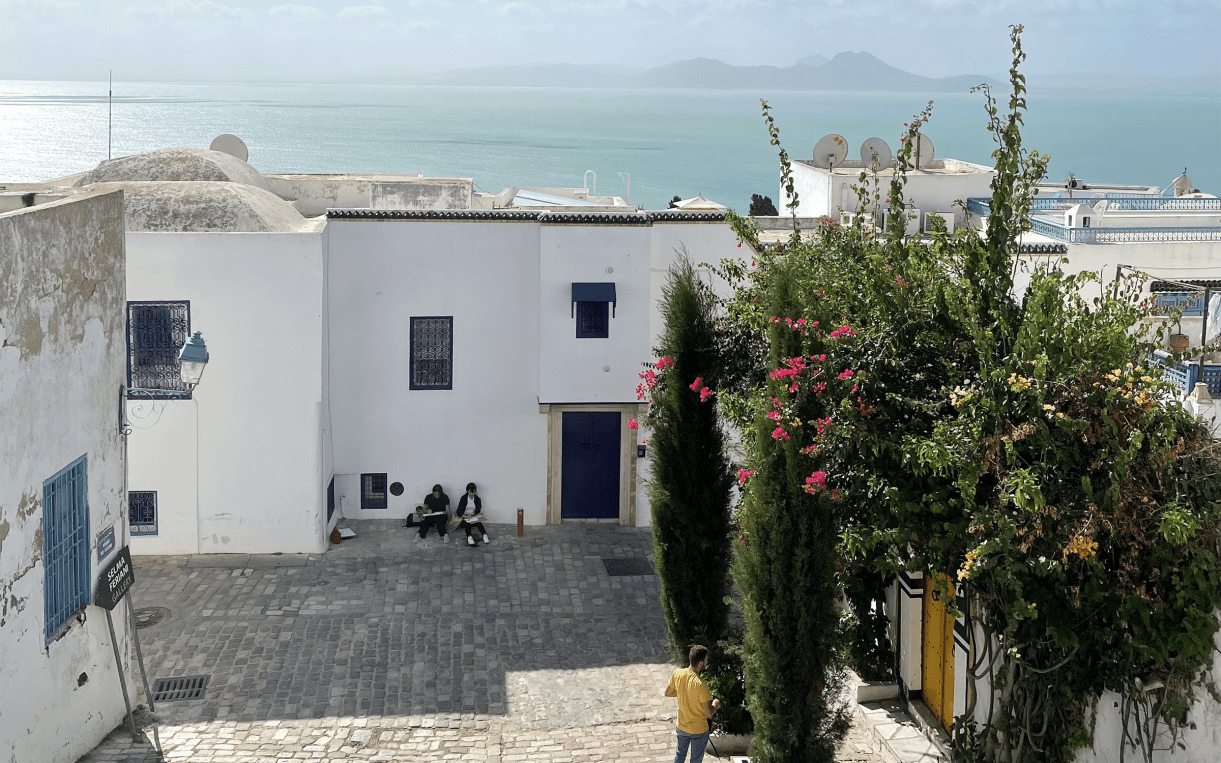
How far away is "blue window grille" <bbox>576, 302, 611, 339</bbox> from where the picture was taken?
1972 centimetres

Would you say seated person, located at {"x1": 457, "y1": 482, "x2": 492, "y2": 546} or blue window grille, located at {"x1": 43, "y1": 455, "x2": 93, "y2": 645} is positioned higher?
blue window grille, located at {"x1": 43, "y1": 455, "x2": 93, "y2": 645}

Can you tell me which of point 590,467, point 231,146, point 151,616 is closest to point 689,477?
point 590,467

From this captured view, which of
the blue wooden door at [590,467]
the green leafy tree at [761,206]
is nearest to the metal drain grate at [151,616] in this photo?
the blue wooden door at [590,467]

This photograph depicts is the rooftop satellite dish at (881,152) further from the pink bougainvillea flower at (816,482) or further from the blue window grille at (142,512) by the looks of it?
the pink bougainvillea flower at (816,482)

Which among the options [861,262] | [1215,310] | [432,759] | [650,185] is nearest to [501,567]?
[432,759]

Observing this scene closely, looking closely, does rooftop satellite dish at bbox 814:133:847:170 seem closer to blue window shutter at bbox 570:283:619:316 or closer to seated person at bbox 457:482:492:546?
blue window shutter at bbox 570:283:619:316

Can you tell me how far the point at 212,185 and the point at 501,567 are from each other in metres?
7.40

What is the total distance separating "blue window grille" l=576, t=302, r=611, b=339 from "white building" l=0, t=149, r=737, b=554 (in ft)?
0.12

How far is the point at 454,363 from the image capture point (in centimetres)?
2011

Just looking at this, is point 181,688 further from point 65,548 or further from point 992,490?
point 992,490

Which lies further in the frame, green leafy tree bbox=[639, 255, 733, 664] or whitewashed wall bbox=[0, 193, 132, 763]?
green leafy tree bbox=[639, 255, 733, 664]

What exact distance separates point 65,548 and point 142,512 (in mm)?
6442

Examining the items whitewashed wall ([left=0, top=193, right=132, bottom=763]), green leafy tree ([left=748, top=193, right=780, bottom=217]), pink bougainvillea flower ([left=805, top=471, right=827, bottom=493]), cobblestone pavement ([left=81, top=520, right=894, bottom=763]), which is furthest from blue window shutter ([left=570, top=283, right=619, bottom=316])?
green leafy tree ([left=748, top=193, right=780, bottom=217])

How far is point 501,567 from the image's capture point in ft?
61.4
